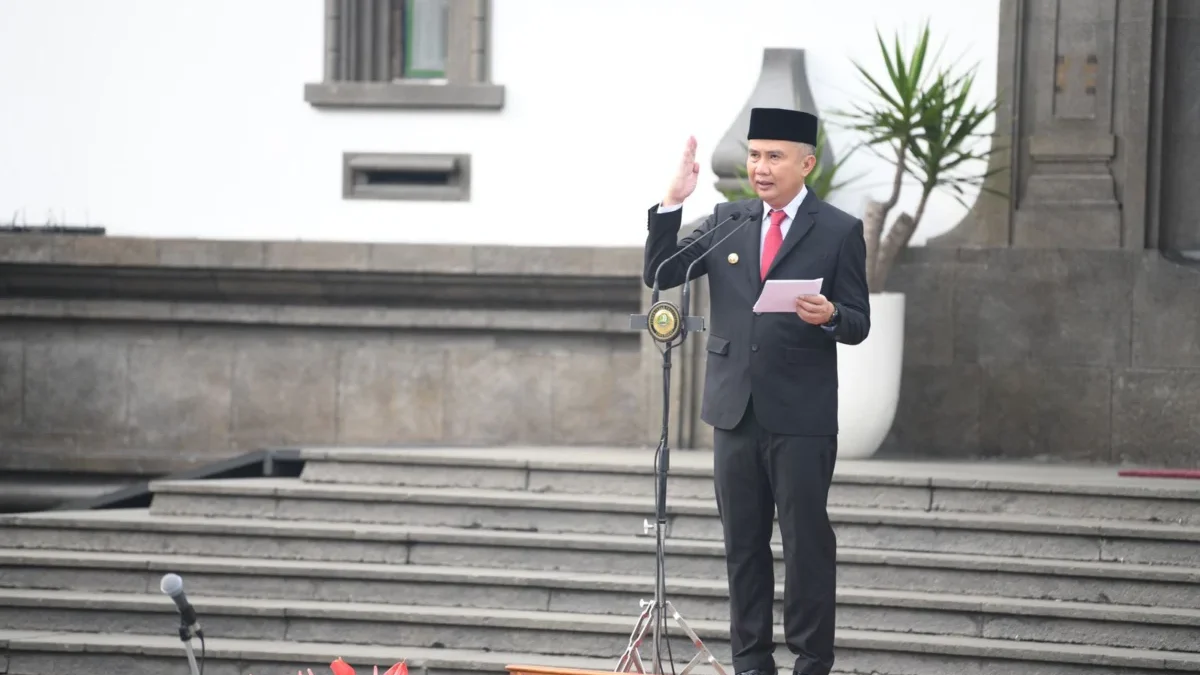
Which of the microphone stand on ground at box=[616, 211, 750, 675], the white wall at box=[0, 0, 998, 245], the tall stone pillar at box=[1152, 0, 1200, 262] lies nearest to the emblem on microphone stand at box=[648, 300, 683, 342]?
the microphone stand on ground at box=[616, 211, 750, 675]

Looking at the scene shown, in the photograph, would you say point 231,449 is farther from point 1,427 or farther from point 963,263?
point 963,263

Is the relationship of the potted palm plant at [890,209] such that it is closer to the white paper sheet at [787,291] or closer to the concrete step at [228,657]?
the concrete step at [228,657]

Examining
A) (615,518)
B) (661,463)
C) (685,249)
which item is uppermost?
(685,249)

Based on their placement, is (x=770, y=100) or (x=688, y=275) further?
(x=770, y=100)

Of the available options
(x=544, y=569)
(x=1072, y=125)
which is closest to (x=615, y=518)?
(x=544, y=569)

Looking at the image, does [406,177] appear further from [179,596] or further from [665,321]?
[179,596]

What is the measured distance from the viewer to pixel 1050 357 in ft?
30.9

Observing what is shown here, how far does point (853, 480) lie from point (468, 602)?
1709mm

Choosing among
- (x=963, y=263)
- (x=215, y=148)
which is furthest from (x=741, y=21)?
(x=215, y=148)

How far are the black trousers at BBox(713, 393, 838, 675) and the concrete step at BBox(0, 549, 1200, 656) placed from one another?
144cm

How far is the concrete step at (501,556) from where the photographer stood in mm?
7316

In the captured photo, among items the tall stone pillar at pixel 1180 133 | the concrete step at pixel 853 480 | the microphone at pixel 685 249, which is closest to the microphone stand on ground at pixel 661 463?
the microphone at pixel 685 249

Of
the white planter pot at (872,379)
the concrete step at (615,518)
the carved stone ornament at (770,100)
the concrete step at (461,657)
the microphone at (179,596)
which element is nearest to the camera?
the microphone at (179,596)

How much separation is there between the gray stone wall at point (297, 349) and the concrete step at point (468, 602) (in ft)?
7.27
